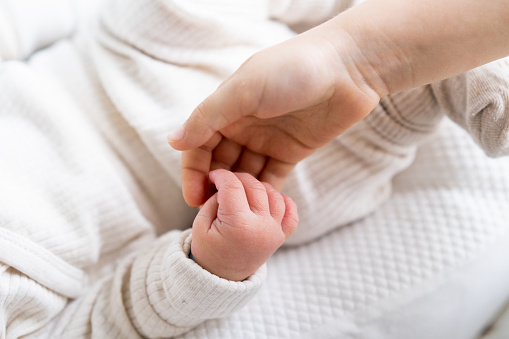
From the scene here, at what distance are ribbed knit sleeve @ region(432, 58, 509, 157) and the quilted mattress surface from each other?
14 centimetres

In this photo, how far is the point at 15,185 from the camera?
60 cm

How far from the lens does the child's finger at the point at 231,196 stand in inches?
19.6

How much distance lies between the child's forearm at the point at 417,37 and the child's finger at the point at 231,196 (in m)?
0.19

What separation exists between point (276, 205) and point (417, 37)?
26cm

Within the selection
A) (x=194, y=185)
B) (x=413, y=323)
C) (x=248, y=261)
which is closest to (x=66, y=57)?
(x=194, y=185)

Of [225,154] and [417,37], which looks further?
[225,154]

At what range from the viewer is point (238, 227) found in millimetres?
490

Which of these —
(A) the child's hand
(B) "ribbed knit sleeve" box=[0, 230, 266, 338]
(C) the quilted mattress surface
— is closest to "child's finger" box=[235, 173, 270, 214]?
(A) the child's hand

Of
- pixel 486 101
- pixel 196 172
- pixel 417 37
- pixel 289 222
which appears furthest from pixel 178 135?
pixel 486 101

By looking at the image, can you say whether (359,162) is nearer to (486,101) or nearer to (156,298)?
(486,101)

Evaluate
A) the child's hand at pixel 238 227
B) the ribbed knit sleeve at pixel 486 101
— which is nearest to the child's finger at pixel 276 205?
the child's hand at pixel 238 227

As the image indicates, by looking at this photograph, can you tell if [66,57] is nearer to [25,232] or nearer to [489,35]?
[25,232]

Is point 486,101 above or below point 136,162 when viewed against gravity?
above

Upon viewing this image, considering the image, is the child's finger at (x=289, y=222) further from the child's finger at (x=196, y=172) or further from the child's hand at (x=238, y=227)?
the child's finger at (x=196, y=172)
